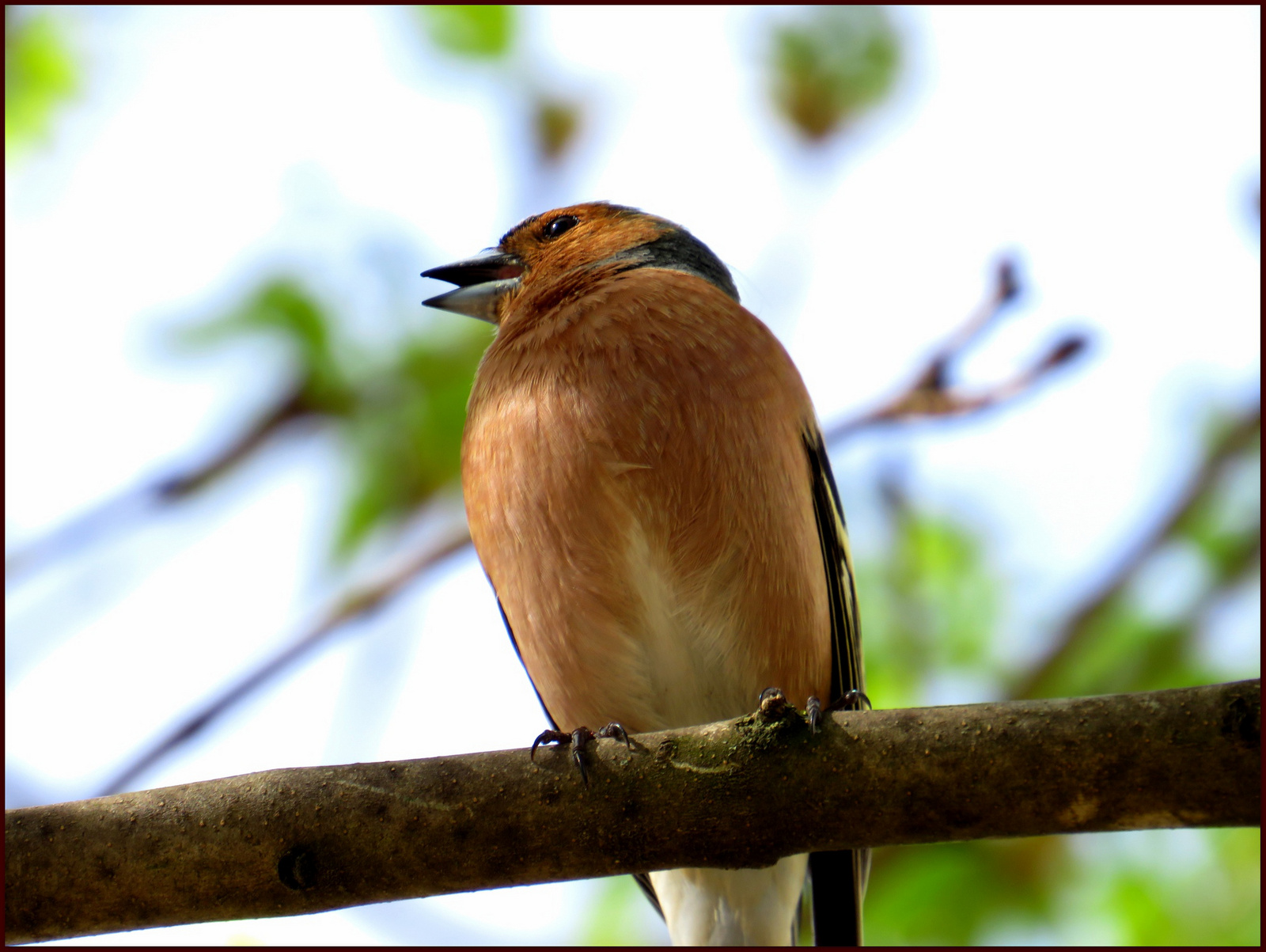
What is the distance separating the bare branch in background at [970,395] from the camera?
4922 mm

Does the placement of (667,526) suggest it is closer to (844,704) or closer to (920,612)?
(844,704)

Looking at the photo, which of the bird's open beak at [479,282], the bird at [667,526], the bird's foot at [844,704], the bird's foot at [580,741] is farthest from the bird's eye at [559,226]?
the bird's foot at [580,741]

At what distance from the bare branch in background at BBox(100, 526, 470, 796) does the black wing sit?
6.03 ft

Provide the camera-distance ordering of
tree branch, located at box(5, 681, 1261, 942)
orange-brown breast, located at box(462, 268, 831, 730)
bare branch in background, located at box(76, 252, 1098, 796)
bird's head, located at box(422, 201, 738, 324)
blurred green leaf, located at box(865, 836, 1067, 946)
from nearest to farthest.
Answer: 1. tree branch, located at box(5, 681, 1261, 942)
2. orange-brown breast, located at box(462, 268, 831, 730)
3. bare branch in background, located at box(76, 252, 1098, 796)
4. blurred green leaf, located at box(865, 836, 1067, 946)
5. bird's head, located at box(422, 201, 738, 324)

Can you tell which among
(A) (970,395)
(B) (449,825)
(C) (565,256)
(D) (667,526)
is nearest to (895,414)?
(A) (970,395)

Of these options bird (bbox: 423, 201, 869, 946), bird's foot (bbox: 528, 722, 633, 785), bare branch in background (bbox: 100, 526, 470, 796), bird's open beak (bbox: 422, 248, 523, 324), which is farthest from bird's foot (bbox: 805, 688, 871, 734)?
bird's open beak (bbox: 422, 248, 523, 324)

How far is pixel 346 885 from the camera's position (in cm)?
321

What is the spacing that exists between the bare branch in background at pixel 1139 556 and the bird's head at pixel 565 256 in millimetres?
2562

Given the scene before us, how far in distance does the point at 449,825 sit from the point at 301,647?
7.56 feet

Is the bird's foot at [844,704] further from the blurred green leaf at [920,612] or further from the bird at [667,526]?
the blurred green leaf at [920,612]

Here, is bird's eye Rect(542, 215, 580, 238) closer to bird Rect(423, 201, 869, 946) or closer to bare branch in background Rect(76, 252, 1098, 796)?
bird Rect(423, 201, 869, 946)

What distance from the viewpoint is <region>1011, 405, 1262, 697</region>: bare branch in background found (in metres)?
5.35

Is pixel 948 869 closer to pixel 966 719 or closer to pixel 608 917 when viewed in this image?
pixel 608 917

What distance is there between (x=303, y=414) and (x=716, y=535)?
3313 millimetres
